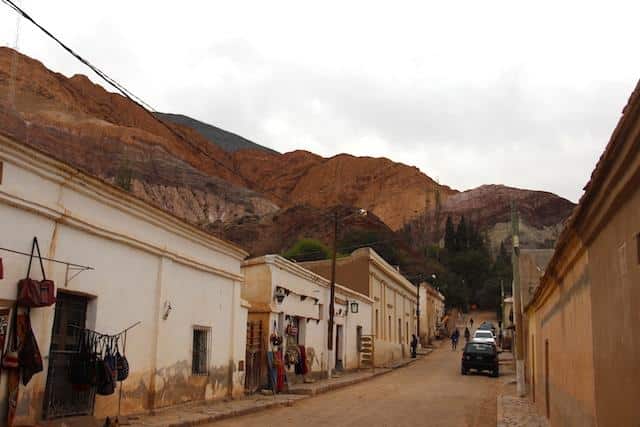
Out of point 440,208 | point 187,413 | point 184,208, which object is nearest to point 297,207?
point 184,208

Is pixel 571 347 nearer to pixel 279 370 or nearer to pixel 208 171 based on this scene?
pixel 279 370

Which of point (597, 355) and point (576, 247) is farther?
point (576, 247)

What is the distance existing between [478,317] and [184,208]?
44.5 m

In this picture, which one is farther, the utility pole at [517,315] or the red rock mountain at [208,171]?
Result: the red rock mountain at [208,171]

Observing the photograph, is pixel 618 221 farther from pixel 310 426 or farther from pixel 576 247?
pixel 310 426

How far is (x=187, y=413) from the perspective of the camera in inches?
503

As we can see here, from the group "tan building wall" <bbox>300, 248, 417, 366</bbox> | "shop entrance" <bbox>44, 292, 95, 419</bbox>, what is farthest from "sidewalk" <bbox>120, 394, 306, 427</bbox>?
"tan building wall" <bbox>300, 248, 417, 366</bbox>

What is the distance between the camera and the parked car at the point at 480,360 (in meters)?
28.3

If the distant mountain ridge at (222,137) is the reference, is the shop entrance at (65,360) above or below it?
below

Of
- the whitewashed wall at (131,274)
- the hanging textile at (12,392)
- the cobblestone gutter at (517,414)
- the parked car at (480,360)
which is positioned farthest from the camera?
the parked car at (480,360)

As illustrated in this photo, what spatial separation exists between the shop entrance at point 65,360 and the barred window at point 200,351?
418 cm

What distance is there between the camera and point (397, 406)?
53.5 ft

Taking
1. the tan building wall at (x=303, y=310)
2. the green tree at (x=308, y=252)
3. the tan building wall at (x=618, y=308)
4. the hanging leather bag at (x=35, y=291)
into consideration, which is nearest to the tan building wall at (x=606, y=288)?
the tan building wall at (x=618, y=308)

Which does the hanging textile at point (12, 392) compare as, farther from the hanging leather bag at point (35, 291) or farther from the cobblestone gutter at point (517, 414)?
the cobblestone gutter at point (517, 414)
